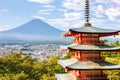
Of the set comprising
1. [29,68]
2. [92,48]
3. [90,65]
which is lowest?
[29,68]

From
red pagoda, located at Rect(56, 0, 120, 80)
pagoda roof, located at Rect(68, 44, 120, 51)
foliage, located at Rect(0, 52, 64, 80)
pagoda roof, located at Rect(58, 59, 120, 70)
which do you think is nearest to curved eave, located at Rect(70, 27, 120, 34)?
red pagoda, located at Rect(56, 0, 120, 80)

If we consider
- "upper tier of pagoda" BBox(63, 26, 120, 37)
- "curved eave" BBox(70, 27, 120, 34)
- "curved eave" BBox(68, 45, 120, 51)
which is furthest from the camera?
"curved eave" BBox(70, 27, 120, 34)

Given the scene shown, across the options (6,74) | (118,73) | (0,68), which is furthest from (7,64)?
(118,73)

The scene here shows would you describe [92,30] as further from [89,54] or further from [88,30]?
[89,54]

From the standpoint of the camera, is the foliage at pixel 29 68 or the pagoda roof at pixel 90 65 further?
the foliage at pixel 29 68

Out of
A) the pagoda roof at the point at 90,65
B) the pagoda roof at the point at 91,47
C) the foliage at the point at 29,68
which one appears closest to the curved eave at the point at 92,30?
the pagoda roof at the point at 91,47

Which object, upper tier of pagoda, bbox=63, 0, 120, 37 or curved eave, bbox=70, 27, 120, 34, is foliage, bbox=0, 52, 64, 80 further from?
curved eave, bbox=70, 27, 120, 34

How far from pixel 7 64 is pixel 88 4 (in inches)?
1563

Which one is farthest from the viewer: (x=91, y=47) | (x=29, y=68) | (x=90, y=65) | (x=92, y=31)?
(x=29, y=68)

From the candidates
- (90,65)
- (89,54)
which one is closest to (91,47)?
(89,54)

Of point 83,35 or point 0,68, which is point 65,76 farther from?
Result: point 0,68

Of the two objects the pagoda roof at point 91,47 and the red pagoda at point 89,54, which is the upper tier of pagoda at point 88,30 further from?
the pagoda roof at point 91,47

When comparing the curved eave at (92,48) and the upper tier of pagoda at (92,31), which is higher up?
the upper tier of pagoda at (92,31)

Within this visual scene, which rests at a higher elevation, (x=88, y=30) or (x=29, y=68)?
(x=88, y=30)
